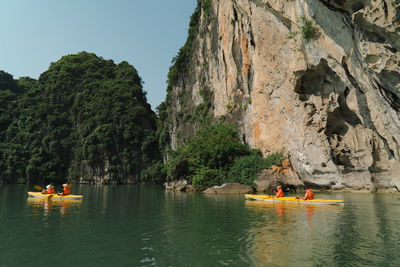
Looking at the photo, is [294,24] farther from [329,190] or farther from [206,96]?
[206,96]

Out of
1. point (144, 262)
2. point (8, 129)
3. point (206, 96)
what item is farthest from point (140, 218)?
point (8, 129)

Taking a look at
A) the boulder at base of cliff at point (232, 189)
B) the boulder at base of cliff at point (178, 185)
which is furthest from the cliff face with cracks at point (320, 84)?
the boulder at base of cliff at point (178, 185)

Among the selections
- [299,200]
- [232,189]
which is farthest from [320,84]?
[232,189]

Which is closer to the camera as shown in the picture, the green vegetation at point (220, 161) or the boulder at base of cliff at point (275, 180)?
the boulder at base of cliff at point (275, 180)

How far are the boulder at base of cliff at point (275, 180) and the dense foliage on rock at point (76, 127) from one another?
36.2m

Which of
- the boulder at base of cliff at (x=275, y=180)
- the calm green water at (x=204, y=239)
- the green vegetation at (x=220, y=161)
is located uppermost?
the green vegetation at (x=220, y=161)

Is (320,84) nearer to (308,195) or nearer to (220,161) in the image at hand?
(308,195)

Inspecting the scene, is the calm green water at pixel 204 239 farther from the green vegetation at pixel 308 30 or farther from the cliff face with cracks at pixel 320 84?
the green vegetation at pixel 308 30

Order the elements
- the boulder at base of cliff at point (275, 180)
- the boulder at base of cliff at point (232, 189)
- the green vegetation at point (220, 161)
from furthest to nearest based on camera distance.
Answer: the green vegetation at point (220, 161) → the boulder at base of cliff at point (232, 189) → the boulder at base of cliff at point (275, 180)

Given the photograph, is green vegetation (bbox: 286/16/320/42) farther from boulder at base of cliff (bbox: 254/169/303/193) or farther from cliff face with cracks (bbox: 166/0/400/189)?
boulder at base of cliff (bbox: 254/169/303/193)

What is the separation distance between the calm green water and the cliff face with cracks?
7511 mm

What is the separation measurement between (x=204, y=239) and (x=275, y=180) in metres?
16.7

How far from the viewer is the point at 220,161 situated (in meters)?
27.8

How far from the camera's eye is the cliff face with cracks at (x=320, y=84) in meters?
15.2
